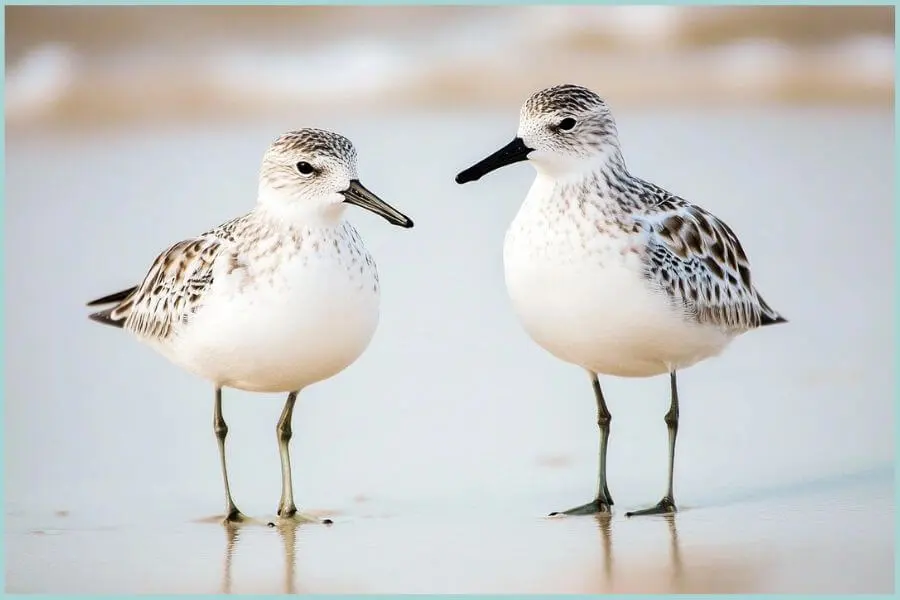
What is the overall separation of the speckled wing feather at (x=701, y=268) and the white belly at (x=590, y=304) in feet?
0.28

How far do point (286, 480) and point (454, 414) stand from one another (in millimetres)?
1317

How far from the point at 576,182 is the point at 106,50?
7641mm

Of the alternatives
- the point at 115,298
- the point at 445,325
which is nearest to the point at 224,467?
the point at 115,298

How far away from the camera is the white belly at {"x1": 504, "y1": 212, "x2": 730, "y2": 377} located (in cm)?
581

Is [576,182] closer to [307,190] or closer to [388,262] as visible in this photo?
[307,190]

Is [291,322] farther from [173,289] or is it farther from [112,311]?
[112,311]

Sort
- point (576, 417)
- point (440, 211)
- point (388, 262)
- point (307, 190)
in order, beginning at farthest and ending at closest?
1. point (440, 211)
2. point (388, 262)
3. point (576, 417)
4. point (307, 190)

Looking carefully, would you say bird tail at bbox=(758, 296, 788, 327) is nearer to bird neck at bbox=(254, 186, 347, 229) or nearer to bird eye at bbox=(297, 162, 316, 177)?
bird neck at bbox=(254, 186, 347, 229)

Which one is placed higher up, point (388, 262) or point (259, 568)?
point (388, 262)

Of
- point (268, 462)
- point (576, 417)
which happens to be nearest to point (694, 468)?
point (576, 417)

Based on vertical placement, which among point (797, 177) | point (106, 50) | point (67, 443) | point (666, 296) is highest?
point (106, 50)

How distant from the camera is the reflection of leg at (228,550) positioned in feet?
17.2

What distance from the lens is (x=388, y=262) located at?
8977mm

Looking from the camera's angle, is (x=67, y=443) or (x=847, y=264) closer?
(x=67, y=443)
